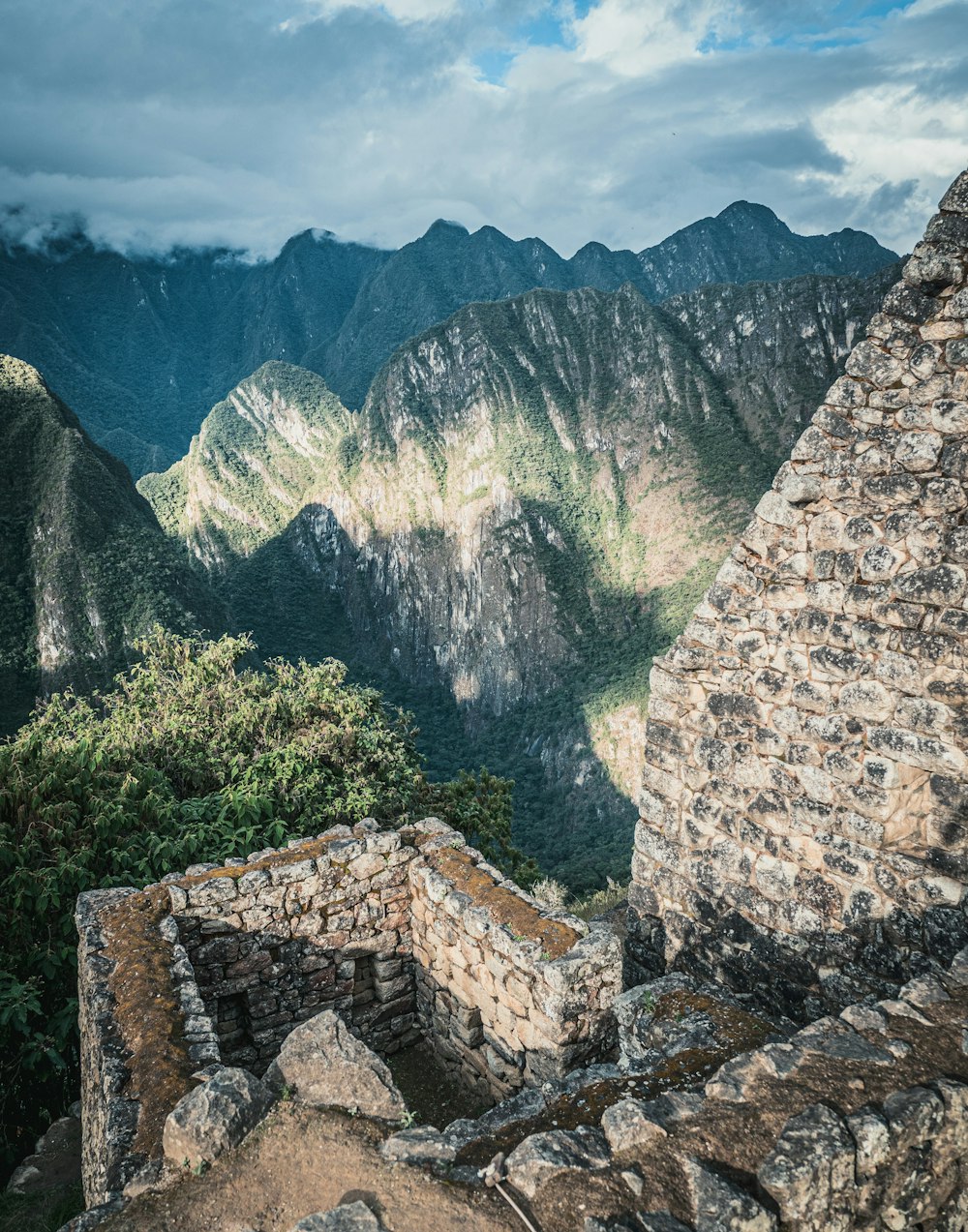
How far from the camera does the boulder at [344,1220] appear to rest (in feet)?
8.39

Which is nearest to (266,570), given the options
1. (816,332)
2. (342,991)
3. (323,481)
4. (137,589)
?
(323,481)

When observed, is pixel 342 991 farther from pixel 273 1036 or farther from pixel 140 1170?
pixel 140 1170

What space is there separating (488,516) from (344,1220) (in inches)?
5203

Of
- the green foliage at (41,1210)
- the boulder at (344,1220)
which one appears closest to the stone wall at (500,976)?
the boulder at (344,1220)

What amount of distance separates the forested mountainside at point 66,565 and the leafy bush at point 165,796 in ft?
201

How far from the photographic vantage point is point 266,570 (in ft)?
467

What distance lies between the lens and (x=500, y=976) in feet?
17.1

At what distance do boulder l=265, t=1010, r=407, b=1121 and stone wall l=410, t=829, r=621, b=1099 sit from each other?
1.40 meters

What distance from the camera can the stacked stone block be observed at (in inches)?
228

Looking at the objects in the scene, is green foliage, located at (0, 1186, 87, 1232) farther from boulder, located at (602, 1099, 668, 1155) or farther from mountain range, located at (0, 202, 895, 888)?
mountain range, located at (0, 202, 895, 888)

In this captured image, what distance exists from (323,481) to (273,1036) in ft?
517

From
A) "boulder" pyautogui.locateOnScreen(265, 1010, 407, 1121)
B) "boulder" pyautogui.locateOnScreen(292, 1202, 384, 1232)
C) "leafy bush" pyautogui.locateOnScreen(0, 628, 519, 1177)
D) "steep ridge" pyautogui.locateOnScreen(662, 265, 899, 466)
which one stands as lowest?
"leafy bush" pyautogui.locateOnScreen(0, 628, 519, 1177)

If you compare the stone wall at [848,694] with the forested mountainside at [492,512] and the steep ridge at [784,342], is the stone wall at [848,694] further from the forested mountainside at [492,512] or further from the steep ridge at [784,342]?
the steep ridge at [784,342]

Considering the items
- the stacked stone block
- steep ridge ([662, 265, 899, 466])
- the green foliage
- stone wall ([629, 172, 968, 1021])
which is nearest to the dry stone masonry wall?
the stacked stone block
